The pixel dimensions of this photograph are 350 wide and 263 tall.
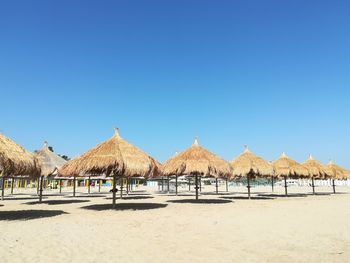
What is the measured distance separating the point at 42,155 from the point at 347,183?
48821mm

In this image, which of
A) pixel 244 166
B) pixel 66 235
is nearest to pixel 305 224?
pixel 66 235

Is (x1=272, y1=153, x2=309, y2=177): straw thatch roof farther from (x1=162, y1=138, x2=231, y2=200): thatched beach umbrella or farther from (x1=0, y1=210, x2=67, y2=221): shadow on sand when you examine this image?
(x1=0, y1=210, x2=67, y2=221): shadow on sand

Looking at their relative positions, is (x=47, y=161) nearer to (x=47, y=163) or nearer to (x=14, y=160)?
(x=47, y=163)

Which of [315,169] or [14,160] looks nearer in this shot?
[14,160]

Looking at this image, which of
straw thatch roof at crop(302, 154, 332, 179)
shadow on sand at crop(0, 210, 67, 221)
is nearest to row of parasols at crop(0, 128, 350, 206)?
straw thatch roof at crop(302, 154, 332, 179)

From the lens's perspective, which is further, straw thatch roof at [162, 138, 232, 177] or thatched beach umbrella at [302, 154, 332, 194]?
thatched beach umbrella at [302, 154, 332, 194]

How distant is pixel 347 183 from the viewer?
2032 inches

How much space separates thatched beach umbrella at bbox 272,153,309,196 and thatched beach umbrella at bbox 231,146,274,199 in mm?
2397

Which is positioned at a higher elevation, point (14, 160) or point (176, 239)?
point (14, 160)

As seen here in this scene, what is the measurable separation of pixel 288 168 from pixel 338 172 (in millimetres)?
7357

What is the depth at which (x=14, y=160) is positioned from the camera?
32.7 ft

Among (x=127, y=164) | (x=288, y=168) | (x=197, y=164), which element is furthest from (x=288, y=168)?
(x=127, y=164)

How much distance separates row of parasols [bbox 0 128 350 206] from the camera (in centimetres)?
1055

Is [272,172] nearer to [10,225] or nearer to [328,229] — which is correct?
[328,229]
